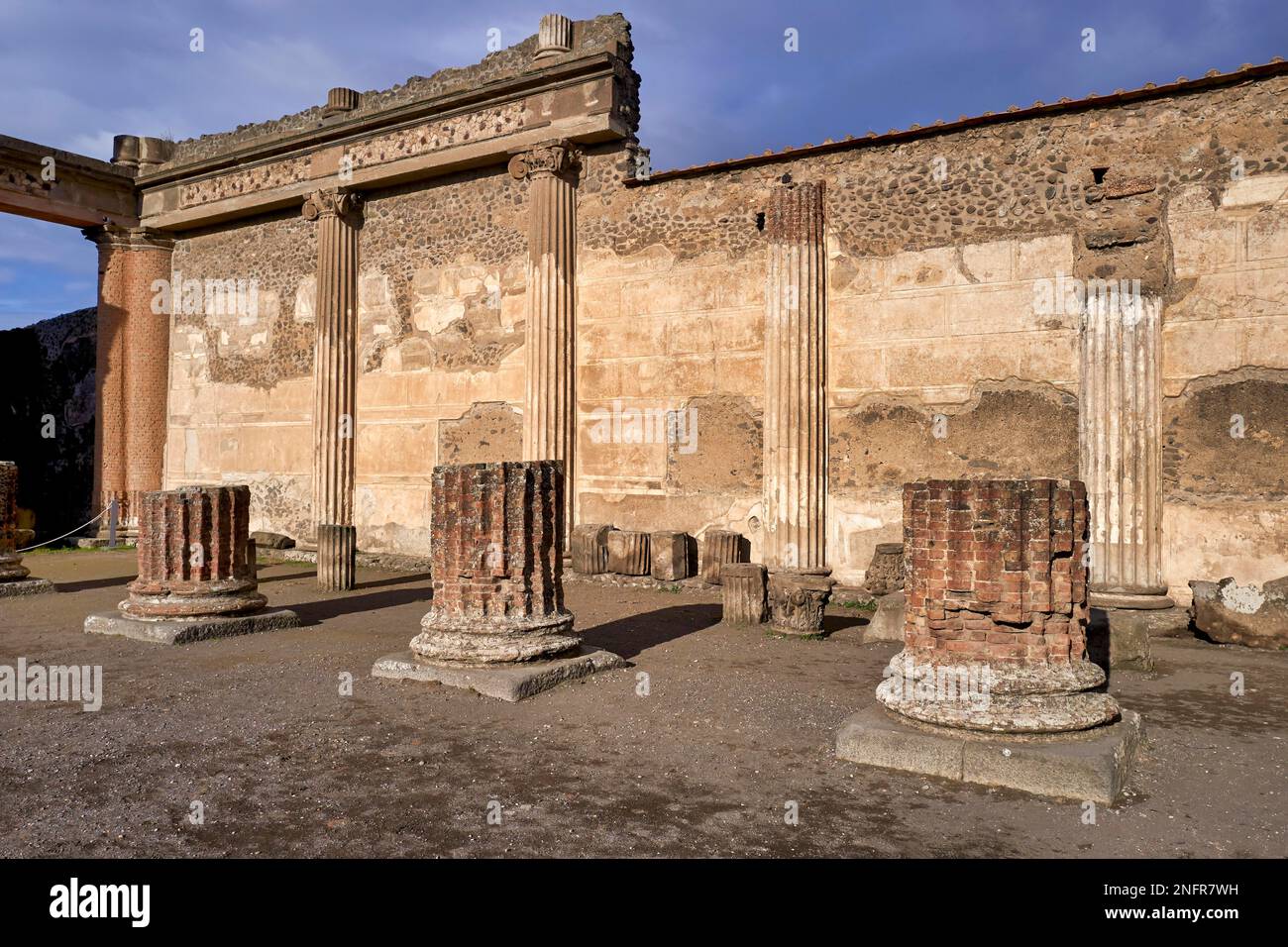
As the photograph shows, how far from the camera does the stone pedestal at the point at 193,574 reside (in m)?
7.39

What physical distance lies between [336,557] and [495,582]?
16.1 ft

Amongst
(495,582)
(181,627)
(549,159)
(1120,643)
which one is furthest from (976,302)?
(181,627)

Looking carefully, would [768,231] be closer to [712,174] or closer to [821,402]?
[712,174]

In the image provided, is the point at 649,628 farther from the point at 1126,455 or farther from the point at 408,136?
the point at 408,136

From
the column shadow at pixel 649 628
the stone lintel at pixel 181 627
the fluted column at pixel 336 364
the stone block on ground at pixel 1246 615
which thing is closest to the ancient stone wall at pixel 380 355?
the fluted column at pixel 336 364

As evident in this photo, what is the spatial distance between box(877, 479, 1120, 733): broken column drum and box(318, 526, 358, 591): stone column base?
736 cm

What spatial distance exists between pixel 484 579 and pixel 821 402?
4.76m

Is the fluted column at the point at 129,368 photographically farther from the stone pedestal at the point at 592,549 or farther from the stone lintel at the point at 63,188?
the stone pedestal at the point at 592,549

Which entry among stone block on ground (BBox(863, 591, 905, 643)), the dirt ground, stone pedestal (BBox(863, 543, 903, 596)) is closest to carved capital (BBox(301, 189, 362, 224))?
the dirt ground

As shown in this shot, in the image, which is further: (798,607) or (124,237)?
(124,237)

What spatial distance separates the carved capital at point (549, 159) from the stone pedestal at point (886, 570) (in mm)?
5825

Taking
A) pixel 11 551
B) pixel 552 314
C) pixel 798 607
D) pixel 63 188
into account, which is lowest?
pixel 798 607

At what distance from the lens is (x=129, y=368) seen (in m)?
15.3
